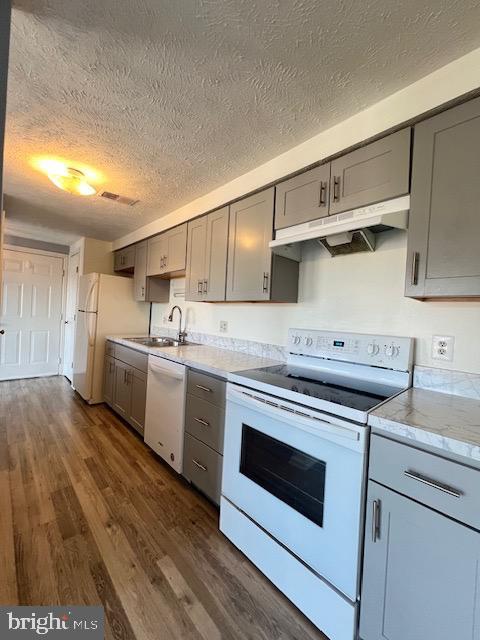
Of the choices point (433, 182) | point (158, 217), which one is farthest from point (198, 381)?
point (158, 217)

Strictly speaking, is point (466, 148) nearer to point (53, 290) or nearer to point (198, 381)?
point (198, 381)

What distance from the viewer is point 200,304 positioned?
118 inches

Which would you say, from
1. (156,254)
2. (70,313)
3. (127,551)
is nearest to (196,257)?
(156,254)

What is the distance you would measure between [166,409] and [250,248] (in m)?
1.39

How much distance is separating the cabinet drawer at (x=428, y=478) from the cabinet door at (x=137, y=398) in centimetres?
207

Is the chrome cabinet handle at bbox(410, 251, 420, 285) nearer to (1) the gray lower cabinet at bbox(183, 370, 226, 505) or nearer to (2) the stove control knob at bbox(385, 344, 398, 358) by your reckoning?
(2) the stove control knob at bbox(385, 344, 398, 358)

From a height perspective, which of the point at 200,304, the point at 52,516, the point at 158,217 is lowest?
the point at 52,516

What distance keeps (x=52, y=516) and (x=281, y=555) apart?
135 cm

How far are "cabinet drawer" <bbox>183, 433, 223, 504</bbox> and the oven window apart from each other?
32cm

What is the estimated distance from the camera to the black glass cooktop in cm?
119

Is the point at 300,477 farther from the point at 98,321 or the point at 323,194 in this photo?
the point at 98,321

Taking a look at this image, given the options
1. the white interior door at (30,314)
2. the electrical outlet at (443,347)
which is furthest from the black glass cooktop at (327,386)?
the white interior door at (30,314)

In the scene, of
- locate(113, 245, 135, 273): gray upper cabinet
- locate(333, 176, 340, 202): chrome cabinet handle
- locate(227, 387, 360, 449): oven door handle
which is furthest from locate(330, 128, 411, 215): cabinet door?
locate(113, 245, 135, 273): gray upper cabinet

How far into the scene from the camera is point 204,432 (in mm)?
1833
